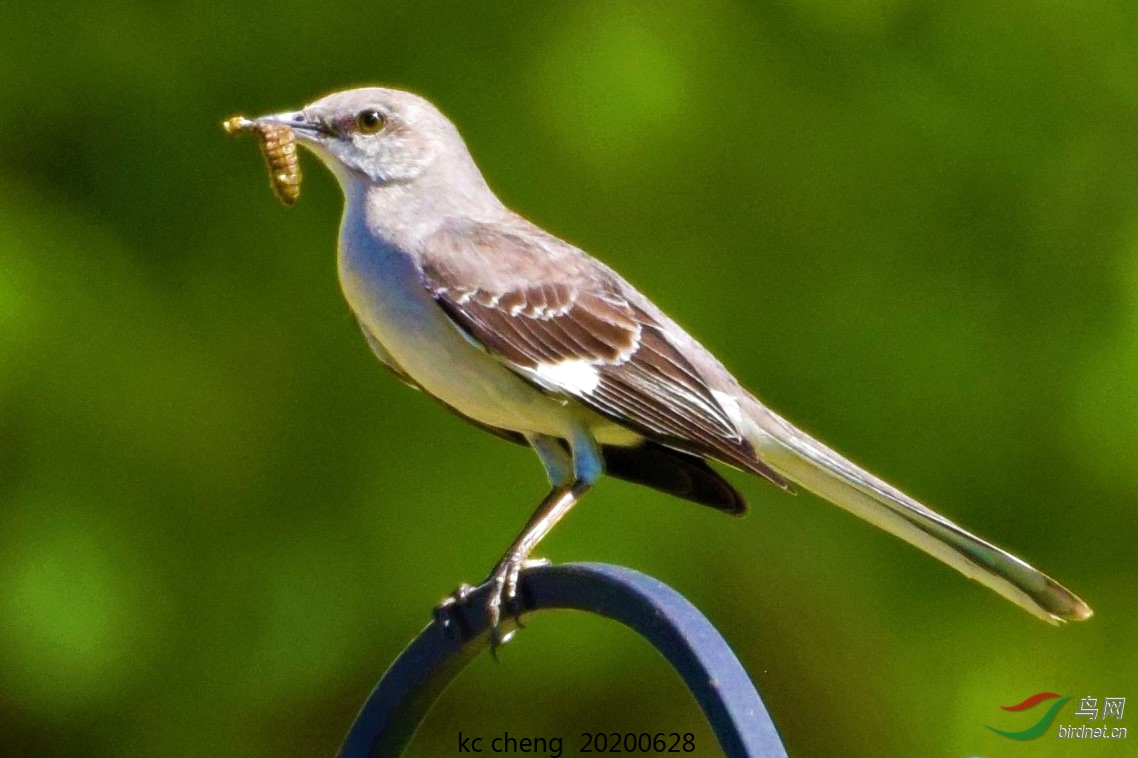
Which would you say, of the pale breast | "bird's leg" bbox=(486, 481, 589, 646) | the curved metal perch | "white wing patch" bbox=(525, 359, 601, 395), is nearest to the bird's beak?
the pale breast

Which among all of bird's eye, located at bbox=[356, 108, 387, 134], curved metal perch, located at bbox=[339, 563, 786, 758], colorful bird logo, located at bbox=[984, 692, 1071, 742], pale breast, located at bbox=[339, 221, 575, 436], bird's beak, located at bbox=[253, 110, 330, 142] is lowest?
curved metal perch, located at bbox=[339, 563, 786, 758]

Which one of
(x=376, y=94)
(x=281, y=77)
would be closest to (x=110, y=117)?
(x=281, y=77)

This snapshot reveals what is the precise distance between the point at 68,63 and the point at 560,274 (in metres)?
1.74

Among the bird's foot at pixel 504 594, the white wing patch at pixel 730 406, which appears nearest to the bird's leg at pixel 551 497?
the bird's foot at pixel 504 594

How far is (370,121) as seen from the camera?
4.00 meters

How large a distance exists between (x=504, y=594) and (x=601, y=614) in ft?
1.95

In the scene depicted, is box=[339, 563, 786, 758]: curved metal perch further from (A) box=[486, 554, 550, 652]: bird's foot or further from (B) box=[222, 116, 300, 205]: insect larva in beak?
(B) box=[222, 116, 300, 205]: insect larva in beak

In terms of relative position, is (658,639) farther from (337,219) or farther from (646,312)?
(337,219)

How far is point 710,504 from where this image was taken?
385 centimetres

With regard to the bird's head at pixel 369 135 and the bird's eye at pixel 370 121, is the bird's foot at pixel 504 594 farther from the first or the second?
the bird's eye at pixel 370 121

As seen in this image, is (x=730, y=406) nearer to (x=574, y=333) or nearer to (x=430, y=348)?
(x=574, y=333)

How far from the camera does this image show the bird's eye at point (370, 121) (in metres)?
3.98

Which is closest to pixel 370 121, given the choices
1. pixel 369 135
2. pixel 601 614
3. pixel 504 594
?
pixel 369 135

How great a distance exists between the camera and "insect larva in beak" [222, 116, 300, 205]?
3850 mm
